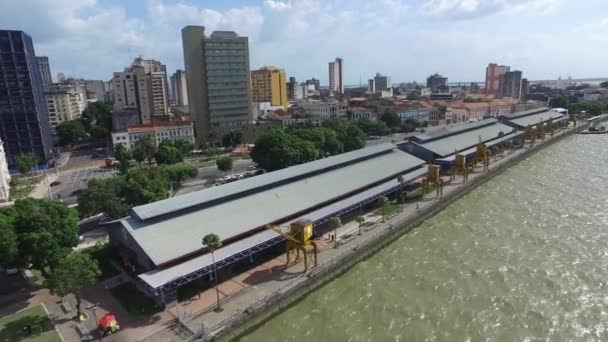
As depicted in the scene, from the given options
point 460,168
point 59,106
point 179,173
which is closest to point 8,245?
point 179,173

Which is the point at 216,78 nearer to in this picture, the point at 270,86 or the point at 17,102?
the point at 17,102

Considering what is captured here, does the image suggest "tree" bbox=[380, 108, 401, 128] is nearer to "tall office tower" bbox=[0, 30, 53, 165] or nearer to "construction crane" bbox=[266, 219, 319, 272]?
"tall office tower" bbox=[0, 30, 53, 165]

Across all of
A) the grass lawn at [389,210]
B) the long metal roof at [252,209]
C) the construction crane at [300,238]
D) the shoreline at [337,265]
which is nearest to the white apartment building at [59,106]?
the long metal roof at [252,209]

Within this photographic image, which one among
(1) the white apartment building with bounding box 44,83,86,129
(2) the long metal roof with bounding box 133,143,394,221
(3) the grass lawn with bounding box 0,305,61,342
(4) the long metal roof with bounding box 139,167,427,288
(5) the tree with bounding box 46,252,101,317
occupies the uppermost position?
(1) the white apartment building with bounding box 44,83,86,129

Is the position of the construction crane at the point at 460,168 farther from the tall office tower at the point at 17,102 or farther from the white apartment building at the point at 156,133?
the tall office tower at the point at 17,102

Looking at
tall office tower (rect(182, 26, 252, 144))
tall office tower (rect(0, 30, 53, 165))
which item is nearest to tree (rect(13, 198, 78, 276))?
tall office tower (rect(0, 30, 53, 165))

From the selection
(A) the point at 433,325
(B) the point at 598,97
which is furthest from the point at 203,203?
(B) the point at 598,97
